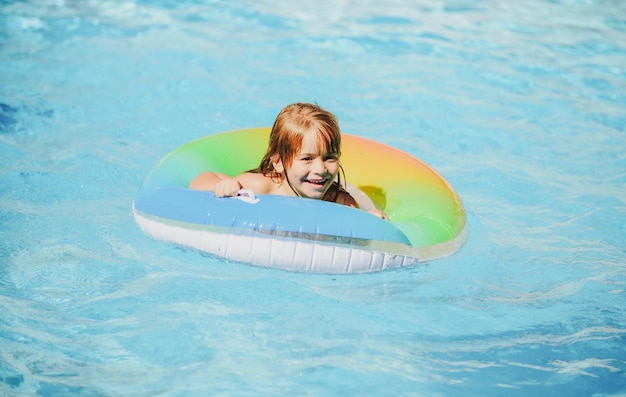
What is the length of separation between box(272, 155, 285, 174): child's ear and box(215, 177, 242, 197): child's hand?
330 millimetres

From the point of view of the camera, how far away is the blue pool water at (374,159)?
3.11 metres

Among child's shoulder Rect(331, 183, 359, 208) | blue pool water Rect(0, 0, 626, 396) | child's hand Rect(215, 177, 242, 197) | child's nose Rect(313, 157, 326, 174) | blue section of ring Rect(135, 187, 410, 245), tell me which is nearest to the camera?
blue pool water Rect(0, 0, 626, 396)

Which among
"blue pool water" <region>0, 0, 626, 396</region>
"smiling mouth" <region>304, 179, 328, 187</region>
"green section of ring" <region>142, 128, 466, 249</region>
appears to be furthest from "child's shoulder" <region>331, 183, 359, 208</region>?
"blue pool water" <region>0, 0, 626, 396</region>

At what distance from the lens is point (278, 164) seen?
160 inches

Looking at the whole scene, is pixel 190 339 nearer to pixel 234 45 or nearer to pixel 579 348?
pixel 579 348

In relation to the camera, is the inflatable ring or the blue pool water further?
the inflatable ring

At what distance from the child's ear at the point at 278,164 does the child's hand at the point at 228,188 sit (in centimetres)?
33

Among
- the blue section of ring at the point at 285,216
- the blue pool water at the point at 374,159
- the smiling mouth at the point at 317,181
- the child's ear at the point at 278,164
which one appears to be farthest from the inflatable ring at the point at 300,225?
the child's ear at the point at 278,164

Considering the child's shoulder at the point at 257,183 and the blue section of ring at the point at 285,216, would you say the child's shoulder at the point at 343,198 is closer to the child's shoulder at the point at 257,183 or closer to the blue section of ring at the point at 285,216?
the child's shoulder at the point at 257,183

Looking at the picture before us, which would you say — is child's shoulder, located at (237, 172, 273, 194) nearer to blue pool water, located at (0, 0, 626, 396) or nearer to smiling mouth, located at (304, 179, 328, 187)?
smiling mouth, located at (304, 179, 328, 187)

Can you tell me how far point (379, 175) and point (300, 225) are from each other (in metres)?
1.06

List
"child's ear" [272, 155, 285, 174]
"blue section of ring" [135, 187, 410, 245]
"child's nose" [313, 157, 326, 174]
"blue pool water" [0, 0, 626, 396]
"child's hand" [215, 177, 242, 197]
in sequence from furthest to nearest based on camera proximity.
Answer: "child's ear" [272, 155, 285, 174] < "child's nose" [313, 157, 326, 174] < "child's hand" [215, 177, 242, 197] < "blue section of ring" [135, 187, 410, 245] < "blue pool water" [0, 0, 626, 396]

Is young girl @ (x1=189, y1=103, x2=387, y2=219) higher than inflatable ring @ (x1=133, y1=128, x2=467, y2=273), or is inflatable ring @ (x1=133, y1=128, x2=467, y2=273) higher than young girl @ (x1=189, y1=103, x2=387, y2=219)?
young girl @ (x1=189, y1=103, x2=387, y2=219)

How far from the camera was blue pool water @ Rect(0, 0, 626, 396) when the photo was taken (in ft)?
10.2
